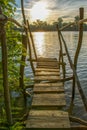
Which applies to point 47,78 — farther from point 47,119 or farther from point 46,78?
point 47,119

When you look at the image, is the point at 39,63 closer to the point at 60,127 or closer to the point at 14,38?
the point at 14,38

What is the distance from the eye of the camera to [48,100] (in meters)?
10.1

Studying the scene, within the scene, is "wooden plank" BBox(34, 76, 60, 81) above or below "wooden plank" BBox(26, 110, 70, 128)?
below

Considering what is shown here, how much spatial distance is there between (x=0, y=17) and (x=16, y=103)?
10.3m

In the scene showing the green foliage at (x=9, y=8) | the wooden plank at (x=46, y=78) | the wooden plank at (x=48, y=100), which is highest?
the green foliage at (x=9, y=8)

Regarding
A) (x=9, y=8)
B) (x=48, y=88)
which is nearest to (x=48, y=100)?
(x=48, y=88)

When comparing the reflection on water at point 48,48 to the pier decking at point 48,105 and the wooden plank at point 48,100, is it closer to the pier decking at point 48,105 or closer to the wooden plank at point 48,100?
the pier decking at point 48,105

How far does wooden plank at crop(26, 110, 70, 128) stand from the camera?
25.2 ft

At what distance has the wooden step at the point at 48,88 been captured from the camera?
1126 cm

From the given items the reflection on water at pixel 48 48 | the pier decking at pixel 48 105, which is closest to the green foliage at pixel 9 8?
the pier decking at pixel 48 105

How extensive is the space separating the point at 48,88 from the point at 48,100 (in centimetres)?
165

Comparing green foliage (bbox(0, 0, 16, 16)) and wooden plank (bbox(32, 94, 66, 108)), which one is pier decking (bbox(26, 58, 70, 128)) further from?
green foliage (bbox(0, 0, 16, 16))

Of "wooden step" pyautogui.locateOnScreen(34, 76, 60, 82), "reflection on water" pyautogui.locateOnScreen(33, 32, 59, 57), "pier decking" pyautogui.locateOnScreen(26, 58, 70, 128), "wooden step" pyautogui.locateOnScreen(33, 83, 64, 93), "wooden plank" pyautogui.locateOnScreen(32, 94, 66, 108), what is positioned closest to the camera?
"pier decking" pyautogui.locateOnScreen(26, 58, 70, 128)

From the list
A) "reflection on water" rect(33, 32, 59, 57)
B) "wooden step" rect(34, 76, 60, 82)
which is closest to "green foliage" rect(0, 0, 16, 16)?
"wooden step" rect(34, 76, 60, 82)
